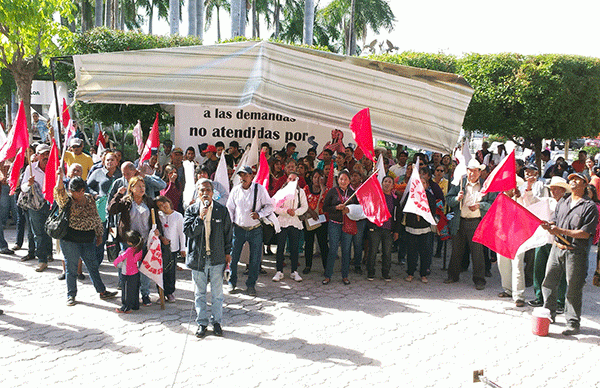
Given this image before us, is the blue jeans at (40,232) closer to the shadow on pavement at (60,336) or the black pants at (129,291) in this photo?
the shadow on pavement at (60,336)

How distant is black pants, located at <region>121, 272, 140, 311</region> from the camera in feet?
22.7

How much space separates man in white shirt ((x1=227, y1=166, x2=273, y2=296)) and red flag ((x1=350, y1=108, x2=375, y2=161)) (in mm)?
1622

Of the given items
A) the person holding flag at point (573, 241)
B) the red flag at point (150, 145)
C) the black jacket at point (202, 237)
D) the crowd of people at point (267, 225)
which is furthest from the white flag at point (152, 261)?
the person holding flag at point (573, 241)

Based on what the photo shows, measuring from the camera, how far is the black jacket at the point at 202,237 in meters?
6.21

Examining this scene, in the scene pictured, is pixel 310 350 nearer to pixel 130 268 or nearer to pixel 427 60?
pixel 130 268

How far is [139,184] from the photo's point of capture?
6.89 meters

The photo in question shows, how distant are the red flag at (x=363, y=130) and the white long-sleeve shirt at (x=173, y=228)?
2.87 metres

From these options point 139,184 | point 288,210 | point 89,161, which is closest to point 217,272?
point 139,184

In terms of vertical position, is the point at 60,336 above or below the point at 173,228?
below

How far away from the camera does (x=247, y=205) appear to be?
778 centimetres

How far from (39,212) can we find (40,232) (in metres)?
0.33

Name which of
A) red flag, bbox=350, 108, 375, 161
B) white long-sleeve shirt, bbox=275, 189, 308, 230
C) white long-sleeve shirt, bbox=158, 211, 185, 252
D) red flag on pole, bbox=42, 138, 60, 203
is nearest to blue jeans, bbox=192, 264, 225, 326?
white long-sleeve shirt, bbox=158, 211, 185, 252

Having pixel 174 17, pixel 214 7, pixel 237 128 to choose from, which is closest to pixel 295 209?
pixel 237 128

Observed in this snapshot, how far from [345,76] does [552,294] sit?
449 centimetres
